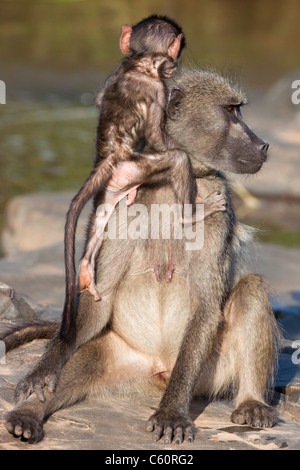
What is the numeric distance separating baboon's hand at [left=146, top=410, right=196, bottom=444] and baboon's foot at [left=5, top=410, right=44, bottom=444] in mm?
453

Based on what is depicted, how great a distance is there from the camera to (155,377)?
4.30 m

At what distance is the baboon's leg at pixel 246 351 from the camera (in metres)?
4.13

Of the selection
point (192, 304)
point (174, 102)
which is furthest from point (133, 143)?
point (192, 304)

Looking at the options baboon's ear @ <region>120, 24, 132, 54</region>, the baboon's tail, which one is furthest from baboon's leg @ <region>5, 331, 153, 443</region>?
baboon's ear @ <region>120, 24, 132, 54</region>

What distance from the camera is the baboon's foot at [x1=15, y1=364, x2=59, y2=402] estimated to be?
3.81 m

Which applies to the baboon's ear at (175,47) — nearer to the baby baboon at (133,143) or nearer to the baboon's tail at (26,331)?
the baby baboon at (133,143)

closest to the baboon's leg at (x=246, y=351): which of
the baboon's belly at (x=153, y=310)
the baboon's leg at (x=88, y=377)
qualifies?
the baboon's belly at (x=153, y=310)

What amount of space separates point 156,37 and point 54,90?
13.8 meters

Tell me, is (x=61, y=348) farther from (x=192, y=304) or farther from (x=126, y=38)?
(x=126, y=38)

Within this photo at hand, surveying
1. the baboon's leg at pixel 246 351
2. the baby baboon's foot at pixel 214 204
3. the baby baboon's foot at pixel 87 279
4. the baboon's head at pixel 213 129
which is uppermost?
the baboon's head at pixel 213 129

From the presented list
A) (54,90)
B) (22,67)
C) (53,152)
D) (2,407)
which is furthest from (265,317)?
(22,67)

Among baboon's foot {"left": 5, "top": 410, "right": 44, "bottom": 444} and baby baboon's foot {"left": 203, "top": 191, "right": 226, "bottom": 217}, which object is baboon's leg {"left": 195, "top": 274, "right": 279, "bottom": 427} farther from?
baboon's foot {"left": 5, "top": 410, "right": 44, "bottom": 444}

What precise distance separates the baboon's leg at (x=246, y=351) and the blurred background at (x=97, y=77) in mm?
1170

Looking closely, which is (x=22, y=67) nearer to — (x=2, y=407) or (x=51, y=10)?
(x=51, y=10)
